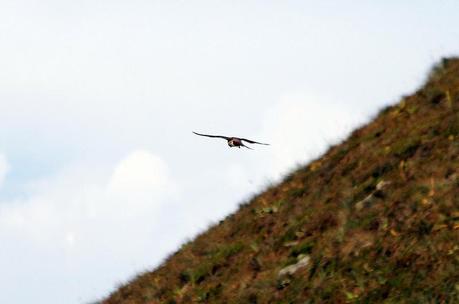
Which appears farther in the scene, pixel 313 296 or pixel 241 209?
pixel 241 209

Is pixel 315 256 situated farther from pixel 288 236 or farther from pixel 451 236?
pixel 451 236

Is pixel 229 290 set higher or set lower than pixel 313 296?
higher

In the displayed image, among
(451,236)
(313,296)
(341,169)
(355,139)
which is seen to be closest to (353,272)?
(313,296)

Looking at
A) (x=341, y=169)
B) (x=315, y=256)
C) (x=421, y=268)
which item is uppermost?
(x=341, y=169)

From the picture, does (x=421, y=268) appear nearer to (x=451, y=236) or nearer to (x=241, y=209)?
(x=451, y=236)

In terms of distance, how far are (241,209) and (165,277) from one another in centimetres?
320

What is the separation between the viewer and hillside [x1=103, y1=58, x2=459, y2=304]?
1509 cm

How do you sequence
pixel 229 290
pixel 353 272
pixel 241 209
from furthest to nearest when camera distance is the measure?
pixel 241 209 → pixel 229 290 → pixel 353 272

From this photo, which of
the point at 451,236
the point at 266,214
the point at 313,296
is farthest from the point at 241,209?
the point at 451,236

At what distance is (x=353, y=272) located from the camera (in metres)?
15.7

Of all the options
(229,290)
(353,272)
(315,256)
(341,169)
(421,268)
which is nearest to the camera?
(421,268)

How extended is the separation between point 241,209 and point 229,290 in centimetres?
568

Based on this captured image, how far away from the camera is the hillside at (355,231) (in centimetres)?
1509

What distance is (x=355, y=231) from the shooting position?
17.0m
